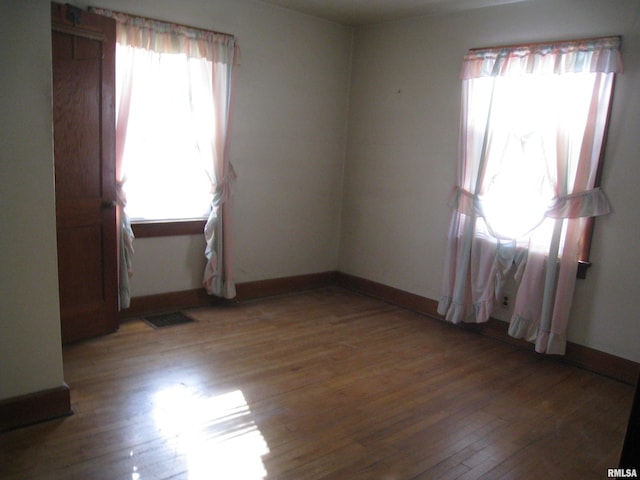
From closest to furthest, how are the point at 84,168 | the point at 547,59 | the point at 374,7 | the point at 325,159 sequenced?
the point at 84,168
the point at 547,59
the point at 374,7
the point at 325,159

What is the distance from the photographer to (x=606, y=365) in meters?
3.51

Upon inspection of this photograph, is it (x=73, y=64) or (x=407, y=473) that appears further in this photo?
(x=73, y=64)

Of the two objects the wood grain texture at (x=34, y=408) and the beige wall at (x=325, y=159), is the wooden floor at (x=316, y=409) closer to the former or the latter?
the wood grain texture at (x=34, y=408)

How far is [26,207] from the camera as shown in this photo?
2428 millimetres

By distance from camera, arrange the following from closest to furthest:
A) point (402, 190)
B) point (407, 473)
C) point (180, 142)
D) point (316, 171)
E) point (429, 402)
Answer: point (407, 473) < point (429, 402) < point (180, 142) < point (402, 190) < point (316, 171)

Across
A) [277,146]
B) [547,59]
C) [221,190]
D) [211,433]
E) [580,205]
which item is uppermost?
[547,59]

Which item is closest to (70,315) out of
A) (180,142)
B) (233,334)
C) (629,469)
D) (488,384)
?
(233,334)

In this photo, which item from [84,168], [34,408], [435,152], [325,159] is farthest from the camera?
[325,159]

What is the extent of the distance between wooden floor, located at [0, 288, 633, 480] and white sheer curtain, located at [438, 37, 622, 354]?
44 centimetres

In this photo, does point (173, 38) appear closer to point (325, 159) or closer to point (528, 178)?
point (325, 159)

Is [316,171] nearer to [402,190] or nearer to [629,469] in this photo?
[402,190]

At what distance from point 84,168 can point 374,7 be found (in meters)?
2.74

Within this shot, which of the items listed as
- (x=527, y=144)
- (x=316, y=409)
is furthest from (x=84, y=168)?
(x=527, y=144)

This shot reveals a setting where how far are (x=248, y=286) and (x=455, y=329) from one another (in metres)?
1.96
